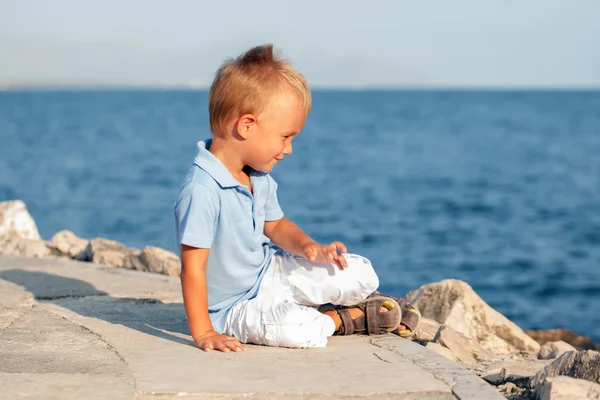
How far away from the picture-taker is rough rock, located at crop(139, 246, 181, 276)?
586 centimetres

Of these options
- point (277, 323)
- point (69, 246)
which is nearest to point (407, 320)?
point (277, 323)

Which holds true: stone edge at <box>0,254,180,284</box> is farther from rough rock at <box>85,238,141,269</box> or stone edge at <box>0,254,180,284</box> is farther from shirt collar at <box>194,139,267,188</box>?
shirt collar at <box>194,139,267,188</box>

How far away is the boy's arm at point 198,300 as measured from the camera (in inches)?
138

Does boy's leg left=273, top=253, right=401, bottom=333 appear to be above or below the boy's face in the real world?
below

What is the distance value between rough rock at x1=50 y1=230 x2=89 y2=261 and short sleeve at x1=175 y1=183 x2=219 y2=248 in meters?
2.95

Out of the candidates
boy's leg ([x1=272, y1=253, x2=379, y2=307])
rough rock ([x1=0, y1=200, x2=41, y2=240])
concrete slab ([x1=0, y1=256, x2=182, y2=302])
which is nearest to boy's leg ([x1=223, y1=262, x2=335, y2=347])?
boy's leg ([x1=272, y1=253, x2=379, y2=307])

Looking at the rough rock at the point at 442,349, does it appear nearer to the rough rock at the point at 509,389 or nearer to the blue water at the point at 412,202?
the rough rock at the point at 509,389

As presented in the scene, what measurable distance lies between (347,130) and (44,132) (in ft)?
53.3

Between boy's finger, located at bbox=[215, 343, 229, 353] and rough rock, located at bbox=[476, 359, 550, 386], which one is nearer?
boy's finger, located at bbox=[215, 343, 229, 353]

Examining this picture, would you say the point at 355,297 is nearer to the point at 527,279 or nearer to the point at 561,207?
the point at 527,279

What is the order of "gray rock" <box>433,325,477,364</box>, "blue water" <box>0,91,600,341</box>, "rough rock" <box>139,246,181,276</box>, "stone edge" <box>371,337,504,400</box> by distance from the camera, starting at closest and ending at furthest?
"stone edge" <box>371,337,504,400</box> < "gray rock" <box>433,325,477,364</box> < "rough rock" <box>139,246,181,276</box> < "blue water" <box>0,91,600,341</box>

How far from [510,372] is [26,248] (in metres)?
3.77

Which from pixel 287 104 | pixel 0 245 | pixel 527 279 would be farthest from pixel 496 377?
pixel 527 279

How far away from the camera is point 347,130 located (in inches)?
1970
